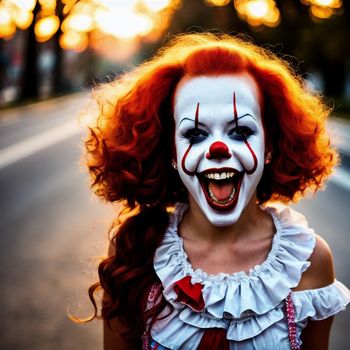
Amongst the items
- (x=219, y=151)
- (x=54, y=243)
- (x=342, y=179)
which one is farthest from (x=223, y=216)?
(x=342, y=179)

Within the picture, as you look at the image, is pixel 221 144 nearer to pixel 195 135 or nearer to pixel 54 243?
pixel 195 135

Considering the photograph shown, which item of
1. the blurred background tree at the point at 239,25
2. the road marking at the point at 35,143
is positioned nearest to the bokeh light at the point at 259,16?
the blurred background tree at the point at 239,25

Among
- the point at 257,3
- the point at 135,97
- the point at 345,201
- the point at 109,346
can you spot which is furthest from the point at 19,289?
the point at 257,3

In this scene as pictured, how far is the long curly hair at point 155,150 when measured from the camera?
7.16 feet

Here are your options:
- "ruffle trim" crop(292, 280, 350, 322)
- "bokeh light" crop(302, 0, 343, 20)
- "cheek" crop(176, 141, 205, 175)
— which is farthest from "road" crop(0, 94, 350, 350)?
"bokeh light" crop(302, 0, 343, 20)

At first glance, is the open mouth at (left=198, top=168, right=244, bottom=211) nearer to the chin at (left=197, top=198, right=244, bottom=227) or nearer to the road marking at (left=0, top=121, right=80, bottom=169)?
the chin at (left=197, top=198, right=244, bottom=227)

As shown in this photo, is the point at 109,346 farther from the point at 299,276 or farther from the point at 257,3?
the point at 257,3

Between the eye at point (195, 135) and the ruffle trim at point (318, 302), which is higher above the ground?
the eye at point (195, 135)

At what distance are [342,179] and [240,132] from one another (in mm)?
8123

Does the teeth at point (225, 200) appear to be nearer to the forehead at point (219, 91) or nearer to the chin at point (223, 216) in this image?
the chin at point (223, 216)

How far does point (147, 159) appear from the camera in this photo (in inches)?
91.0

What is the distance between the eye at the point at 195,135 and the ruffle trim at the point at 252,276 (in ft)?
1.24

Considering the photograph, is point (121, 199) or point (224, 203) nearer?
point (224, 203)

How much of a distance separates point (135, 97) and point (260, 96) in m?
0.46
